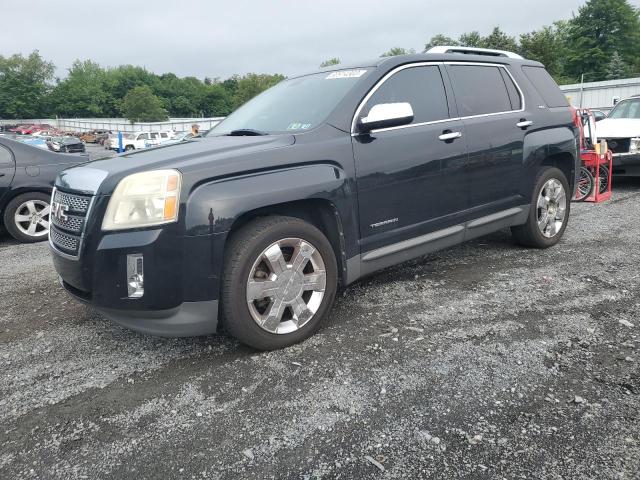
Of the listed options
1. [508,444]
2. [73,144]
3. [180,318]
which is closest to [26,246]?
[180,318]

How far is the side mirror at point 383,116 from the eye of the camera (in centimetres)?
327

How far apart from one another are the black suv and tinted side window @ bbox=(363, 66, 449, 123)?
0.4 inches

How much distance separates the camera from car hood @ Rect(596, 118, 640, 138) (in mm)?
8211

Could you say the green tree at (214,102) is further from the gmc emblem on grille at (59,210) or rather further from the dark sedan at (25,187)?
the gmc emblem on grille at (59,210)

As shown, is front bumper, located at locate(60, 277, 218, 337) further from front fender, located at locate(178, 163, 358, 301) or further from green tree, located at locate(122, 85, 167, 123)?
green tree, located at locate(122, 85, 167, 123)

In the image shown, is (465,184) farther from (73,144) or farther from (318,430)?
(73,144)

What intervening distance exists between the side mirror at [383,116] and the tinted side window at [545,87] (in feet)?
7.53

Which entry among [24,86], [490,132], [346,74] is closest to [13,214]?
[346,74]

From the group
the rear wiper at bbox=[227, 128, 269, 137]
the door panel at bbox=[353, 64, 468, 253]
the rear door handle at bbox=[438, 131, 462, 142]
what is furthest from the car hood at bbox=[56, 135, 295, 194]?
the rear door handle at bbox=[438, 131, 462, 142]

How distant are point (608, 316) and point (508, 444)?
175cm

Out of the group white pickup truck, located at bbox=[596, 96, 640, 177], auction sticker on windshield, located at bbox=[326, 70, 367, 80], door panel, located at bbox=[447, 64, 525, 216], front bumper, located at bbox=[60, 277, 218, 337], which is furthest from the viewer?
white pickup truck, located at bbox=[596, 96, 640, 177]

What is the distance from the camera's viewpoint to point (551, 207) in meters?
5.04

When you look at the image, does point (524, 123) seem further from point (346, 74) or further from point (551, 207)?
point (346, 74)

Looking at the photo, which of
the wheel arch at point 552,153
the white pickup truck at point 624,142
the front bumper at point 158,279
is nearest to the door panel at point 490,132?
the wheel arch at point 552,153
